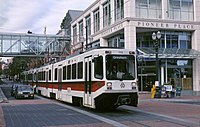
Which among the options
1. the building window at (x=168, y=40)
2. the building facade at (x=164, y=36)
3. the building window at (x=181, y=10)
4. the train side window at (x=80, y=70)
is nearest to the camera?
the train side window at (x=80, y=70)

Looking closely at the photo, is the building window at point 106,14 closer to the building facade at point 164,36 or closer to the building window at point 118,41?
the building facade at point 164,36

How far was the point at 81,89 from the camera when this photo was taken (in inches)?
686

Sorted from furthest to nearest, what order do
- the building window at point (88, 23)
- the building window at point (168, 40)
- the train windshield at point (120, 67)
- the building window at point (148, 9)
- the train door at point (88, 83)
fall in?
1. the building window at point (88, 23)
2. the building window at point (168, 40)
3. the building window at point (148, 9)
4. the train door at point (88, 83)
5. the train windshield at point (120, 67)

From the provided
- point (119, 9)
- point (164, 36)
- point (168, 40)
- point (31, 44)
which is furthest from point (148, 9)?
point (31, 44)

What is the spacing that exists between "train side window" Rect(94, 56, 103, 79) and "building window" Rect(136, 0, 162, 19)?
21.8m

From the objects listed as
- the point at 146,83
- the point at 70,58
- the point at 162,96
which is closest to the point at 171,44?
the point at 146,83

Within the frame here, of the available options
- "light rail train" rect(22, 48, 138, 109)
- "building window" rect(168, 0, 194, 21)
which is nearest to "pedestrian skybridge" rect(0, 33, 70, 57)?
"building window" rect(168, 0, 194, 21)

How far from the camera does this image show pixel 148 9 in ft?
120

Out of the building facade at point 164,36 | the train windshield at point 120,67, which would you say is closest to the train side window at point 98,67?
the train windshield at point 120,67

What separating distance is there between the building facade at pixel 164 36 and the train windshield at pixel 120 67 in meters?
19.5

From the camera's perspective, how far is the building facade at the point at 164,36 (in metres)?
35.8

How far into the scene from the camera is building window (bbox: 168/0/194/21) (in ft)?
124

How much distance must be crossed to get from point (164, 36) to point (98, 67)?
24406mm

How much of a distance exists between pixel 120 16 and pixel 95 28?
10289 mm
